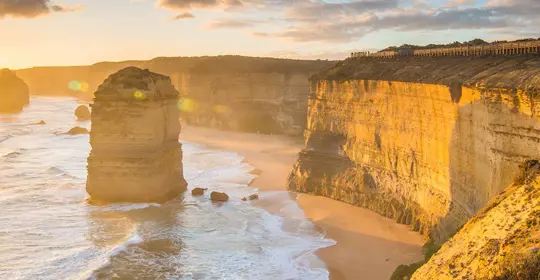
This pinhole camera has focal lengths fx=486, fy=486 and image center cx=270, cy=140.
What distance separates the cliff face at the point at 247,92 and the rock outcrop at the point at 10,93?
114ft

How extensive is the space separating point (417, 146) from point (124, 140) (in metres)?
15.5

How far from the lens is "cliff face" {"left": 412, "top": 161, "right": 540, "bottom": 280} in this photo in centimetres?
438

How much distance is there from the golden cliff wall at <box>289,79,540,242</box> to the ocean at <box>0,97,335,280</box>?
4.14m

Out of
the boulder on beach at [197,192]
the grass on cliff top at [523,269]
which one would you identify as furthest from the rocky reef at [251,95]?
the grass on cliff top at [523,269]

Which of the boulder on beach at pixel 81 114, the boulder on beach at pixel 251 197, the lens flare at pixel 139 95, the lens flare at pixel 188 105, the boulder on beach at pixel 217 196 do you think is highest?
the lens flare at pixel 139 95

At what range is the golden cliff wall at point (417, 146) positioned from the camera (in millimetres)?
14992

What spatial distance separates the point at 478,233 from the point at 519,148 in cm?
1031

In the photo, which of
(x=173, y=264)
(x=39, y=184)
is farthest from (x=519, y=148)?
(x=39, y=184)

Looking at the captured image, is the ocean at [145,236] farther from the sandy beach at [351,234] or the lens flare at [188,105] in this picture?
the lens flare at [188,105]

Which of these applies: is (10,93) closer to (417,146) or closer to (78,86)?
(78,86)

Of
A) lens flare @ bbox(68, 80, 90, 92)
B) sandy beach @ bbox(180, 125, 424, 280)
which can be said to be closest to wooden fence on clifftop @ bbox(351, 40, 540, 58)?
sandy beach @ bbox(180, 125, 424, 280)

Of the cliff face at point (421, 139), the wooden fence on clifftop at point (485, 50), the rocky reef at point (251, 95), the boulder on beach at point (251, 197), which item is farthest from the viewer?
the rocky reef at point (251, 95)

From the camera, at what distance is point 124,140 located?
2680 cm

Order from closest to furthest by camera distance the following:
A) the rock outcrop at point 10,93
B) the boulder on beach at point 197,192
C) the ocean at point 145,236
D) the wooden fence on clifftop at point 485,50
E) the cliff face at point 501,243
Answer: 1. the cliff face at point 501,243
2. the ocean at point 145,236
3. the wooden fence on clifftop at point 485,50
4. the boulder on beach at point 197,192
5. the rock outcrop at point 10,93
